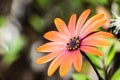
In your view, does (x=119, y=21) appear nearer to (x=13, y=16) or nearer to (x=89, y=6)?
(x=89, y=6)

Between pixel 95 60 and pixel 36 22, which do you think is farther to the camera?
pixel 36 22

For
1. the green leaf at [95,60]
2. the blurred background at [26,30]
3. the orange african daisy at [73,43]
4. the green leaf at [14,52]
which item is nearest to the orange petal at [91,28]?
the orange african daisy at [73,43]

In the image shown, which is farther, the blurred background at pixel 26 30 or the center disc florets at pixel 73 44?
the blurred background at pixel 26 30

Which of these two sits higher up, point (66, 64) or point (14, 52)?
point (14, 52)

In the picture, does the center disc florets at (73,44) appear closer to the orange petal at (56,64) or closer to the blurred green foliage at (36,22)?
the orange petal at (56,64)

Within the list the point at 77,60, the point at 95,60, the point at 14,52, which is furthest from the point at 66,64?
the point at 14,52

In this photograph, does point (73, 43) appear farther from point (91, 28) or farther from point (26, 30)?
point (26, 30)

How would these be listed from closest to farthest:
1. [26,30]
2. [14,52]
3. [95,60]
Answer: [95,60] → [14,52] → [26,30]

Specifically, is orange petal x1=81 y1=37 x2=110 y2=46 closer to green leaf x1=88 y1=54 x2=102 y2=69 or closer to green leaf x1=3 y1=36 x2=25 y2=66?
green leaf x1=88 y1=54 x2=102 y2=69
